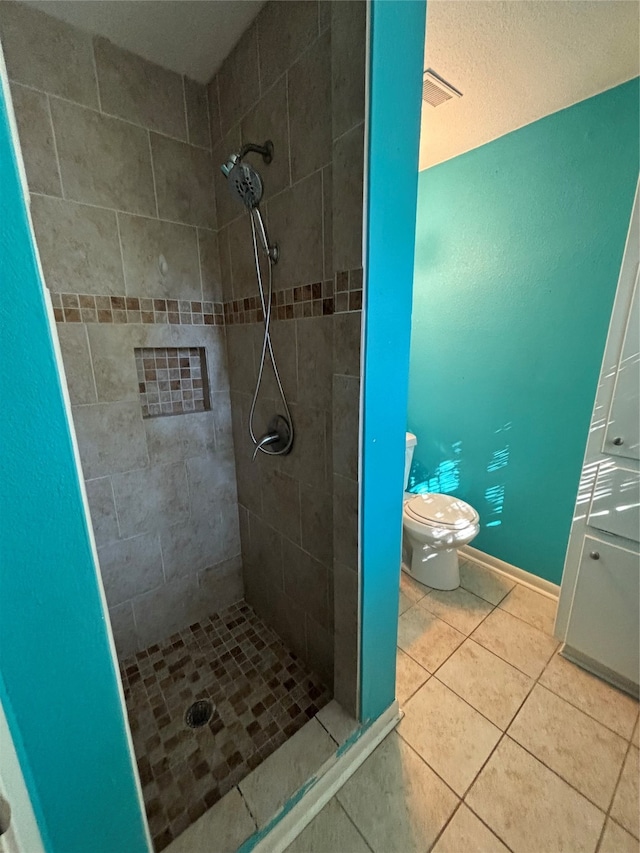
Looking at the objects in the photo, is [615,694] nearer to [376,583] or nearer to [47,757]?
[376,583]

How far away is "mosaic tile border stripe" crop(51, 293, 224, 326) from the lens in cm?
122

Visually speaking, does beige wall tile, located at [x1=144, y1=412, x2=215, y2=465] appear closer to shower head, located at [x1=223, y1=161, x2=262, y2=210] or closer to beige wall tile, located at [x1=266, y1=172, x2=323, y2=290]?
beige wall tile, located at [x1=266, y1=172, x2=323, y2=290]

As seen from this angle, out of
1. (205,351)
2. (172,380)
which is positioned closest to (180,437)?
(172,380)

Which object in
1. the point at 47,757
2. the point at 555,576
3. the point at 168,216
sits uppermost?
the point at 168,216

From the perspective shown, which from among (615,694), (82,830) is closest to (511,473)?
(615,694)

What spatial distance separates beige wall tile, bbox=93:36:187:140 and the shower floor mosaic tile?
2227mm

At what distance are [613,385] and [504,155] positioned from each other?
1.31m

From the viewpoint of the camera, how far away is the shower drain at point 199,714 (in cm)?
129

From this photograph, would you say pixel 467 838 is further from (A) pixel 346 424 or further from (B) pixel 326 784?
(A) pixel 346 424

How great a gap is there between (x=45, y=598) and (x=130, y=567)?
4.02ft

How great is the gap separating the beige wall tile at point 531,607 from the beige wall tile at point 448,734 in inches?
24.7

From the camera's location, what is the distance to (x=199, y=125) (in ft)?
4.55

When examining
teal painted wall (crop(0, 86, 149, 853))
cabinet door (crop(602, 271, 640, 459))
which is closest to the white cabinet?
cabinet door (crop(602, 271, 640, 459))

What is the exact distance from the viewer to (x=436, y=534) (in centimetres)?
178
